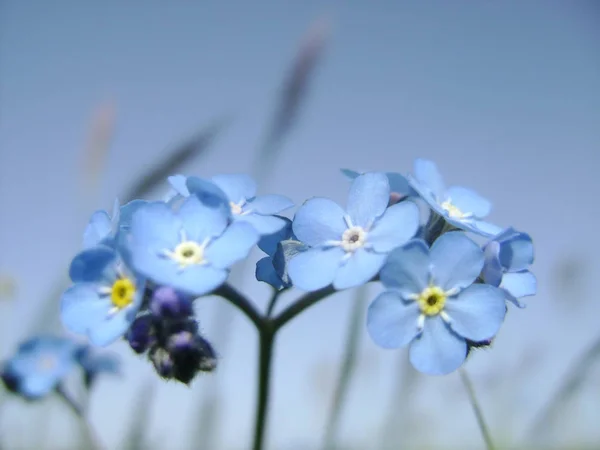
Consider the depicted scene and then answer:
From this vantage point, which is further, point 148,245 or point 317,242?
point 317,242

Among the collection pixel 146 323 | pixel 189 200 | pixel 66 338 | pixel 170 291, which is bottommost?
pixel 66 338

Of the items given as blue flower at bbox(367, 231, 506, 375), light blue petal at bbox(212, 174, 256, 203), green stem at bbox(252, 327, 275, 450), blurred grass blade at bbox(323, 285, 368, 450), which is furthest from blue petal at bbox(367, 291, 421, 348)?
blurred grass blade at bbox(323, 285, 368, 450)

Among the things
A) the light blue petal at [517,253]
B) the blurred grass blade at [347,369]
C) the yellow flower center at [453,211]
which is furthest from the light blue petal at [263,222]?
the blurred grass blade at [347,369]

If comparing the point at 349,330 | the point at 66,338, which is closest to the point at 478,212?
the point at 349,330

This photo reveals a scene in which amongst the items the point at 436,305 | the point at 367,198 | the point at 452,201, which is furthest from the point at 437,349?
the point at 452,201

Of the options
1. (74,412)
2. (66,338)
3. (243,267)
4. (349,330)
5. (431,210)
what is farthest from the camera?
(66,338)

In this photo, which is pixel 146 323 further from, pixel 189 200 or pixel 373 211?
pixel 373 211

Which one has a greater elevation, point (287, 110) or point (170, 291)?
point (170, 291)

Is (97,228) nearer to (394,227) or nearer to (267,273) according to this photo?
(267,273)
